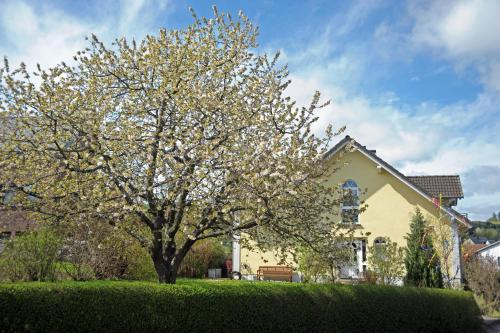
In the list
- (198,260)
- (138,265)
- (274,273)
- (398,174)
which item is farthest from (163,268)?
(398,174)

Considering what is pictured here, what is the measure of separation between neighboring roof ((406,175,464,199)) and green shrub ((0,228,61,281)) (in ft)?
63.6

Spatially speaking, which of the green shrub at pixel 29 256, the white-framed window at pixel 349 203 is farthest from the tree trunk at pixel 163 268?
the white-framed window at pixel 349 203

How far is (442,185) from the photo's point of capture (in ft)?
83.4

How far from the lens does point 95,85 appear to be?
29.6 ft

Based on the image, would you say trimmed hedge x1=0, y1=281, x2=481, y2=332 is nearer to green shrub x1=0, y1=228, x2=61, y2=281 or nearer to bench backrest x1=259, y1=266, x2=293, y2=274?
green shrub x1=0, y1=228, x2=61, y2=281

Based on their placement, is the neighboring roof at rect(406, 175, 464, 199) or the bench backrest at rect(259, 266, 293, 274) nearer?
the bench backrest at rect(259, 266, 293, 274)

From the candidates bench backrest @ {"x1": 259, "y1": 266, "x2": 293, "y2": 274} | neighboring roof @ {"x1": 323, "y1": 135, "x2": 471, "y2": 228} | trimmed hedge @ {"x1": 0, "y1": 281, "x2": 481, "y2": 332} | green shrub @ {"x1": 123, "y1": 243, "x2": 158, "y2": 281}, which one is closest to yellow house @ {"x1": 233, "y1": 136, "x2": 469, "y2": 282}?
neighboring roof @ {"x1": 323, "y1": 135, "x2": 471, "y2": 228}

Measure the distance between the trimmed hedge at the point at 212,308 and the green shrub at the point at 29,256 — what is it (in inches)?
→ 110

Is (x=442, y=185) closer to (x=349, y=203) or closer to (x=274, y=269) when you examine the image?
(x=274, y=269)

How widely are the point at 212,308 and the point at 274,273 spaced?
1516 cm

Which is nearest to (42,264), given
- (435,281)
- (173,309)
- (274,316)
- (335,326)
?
(173,309)

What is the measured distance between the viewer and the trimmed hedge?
20.0 feet

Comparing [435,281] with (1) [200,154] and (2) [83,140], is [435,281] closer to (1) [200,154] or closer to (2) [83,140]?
(1) [200,154]

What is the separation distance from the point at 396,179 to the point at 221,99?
16652mm
